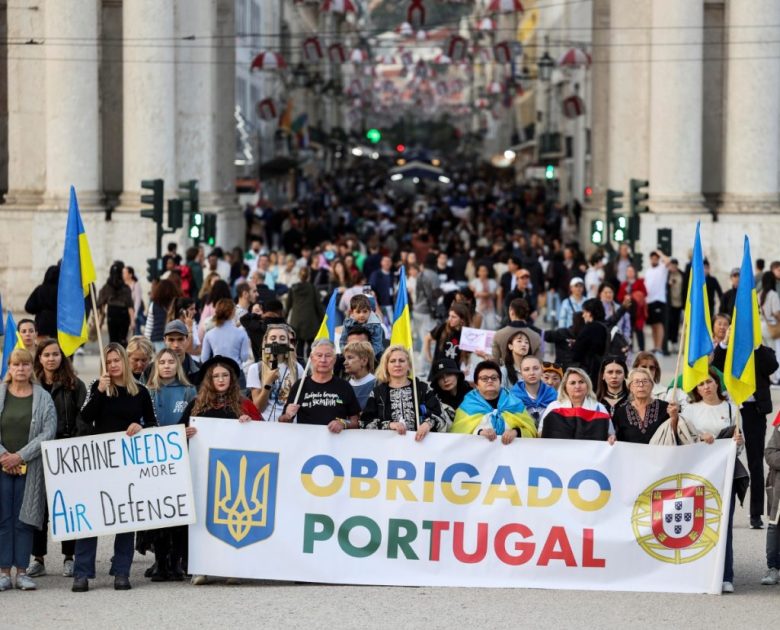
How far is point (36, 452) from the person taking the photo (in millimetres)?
12688

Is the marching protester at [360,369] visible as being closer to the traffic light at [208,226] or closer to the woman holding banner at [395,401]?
the woman holding banner at [395,401]

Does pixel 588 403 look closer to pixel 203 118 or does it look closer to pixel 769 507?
pixel 769 507

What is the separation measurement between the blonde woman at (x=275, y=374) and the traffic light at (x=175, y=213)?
55.6 feet

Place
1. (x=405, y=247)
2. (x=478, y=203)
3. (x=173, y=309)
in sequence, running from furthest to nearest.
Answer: (x=478, y=203)
(x=405, y=247)
(x=173, y=309)

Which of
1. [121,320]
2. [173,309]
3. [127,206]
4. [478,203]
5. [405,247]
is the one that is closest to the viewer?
[173,309]

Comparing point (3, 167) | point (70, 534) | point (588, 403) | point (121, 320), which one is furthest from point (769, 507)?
point (3, 167)

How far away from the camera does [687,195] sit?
36406mm

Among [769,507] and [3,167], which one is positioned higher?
[3,167]

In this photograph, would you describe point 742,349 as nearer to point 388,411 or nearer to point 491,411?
point 491,411

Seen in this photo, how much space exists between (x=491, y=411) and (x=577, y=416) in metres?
0.61

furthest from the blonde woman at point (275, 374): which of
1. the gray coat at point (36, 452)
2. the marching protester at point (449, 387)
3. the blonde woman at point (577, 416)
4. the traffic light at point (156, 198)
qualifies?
the traffic light at point (156, 198)

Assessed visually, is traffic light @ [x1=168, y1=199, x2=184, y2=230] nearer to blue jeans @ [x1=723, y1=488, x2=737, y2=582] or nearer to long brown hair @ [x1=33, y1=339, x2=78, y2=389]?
long brown hair @ [x1=33, y1=339, x2=78, y2=389]

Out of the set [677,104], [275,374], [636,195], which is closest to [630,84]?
[677,104]

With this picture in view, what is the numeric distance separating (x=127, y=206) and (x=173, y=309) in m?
15.8
